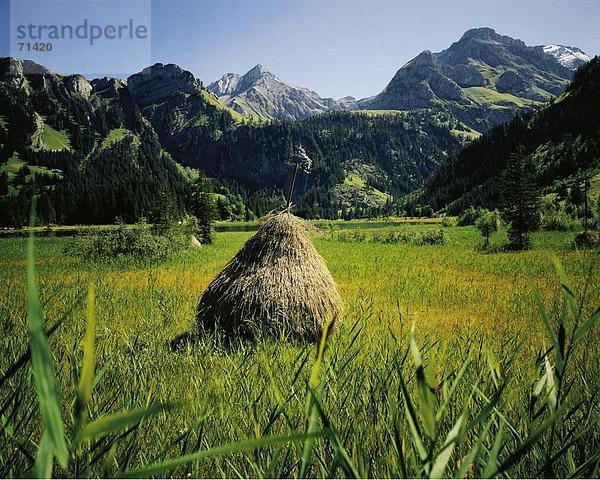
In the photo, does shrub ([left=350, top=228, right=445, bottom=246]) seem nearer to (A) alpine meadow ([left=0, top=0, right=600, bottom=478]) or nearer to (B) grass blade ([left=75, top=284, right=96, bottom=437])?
(A) alpine meadow ([left=0, top=0, right=600, bottom=478])

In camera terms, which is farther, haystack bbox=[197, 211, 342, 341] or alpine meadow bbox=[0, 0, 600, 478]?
haystack bbox=[197, 211, 342, 341]

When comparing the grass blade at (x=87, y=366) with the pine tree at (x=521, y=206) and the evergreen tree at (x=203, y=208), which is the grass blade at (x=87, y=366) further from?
the evergreen tree at (x=203, y=208)

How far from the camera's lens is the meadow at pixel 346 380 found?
68cm

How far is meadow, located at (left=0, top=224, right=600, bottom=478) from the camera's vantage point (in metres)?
0.68

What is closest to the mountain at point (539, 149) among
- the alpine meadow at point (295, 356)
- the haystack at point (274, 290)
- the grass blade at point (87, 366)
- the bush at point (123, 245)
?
the alpine meadow at point (295, 356)

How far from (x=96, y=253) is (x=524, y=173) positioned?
31.0 m

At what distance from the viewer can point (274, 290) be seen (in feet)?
21.8

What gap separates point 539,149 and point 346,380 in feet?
534

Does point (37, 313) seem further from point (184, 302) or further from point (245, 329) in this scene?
point (184, 302)

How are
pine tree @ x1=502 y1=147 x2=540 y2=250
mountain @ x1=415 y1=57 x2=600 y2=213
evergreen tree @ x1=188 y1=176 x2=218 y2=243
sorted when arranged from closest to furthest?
pine tree @ x1=502 y1=147 x2=540 y2=250 < evergreen tree @ x1=188 y1=176 x2=218 y2=243 < mountain @ x1=415 y1=57 x2=600 y2=213

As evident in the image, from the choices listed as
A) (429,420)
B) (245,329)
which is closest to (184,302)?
(245,329)

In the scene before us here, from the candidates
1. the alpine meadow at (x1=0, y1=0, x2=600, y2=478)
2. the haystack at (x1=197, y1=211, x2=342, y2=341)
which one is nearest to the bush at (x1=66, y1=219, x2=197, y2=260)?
the alpine meadow at (x1=0, y1=0, x2=600, y2=478)

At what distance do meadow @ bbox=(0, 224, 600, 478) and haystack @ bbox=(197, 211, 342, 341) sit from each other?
42 cm

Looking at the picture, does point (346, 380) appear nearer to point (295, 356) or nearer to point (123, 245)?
point (295, 356)
